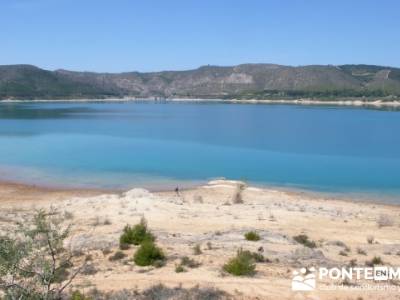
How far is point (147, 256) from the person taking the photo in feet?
45.3

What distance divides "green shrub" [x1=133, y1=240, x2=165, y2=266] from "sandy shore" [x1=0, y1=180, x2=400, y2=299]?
23 centimetres

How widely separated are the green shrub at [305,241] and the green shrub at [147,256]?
493 centimetres

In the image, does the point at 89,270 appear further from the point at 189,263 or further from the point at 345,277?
the point at 345,277

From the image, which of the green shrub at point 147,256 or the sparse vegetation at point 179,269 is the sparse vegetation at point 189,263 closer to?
the sparse vegetation at point 179,269

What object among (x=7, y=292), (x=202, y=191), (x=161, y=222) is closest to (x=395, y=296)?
(x=7, y=292)

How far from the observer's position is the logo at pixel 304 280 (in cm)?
1195

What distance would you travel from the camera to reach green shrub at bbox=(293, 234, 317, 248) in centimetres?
1621

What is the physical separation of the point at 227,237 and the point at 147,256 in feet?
12.3

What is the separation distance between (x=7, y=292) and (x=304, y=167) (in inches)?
1586

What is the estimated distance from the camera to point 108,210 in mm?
21891

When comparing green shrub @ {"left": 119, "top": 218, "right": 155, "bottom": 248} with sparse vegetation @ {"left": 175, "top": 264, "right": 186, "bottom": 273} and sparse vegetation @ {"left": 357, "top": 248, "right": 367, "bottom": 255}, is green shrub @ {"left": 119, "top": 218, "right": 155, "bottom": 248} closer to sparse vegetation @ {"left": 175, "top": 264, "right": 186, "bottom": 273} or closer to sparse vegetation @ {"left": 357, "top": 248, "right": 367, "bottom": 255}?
sparse vegetation @ {"left": 175, "top": 264, "right": 186, "bottom": 273}

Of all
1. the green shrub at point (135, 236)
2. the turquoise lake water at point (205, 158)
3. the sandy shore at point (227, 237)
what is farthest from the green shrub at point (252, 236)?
the turquoise lake water at point (205, 158)

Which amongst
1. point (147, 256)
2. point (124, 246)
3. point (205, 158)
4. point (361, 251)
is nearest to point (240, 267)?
point (147, 256)

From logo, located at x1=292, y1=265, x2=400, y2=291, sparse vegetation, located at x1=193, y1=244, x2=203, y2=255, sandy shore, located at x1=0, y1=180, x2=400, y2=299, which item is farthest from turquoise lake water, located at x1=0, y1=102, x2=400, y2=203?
sparse vegetation, located at x1=193, y1=244, x2=203, y2=255
